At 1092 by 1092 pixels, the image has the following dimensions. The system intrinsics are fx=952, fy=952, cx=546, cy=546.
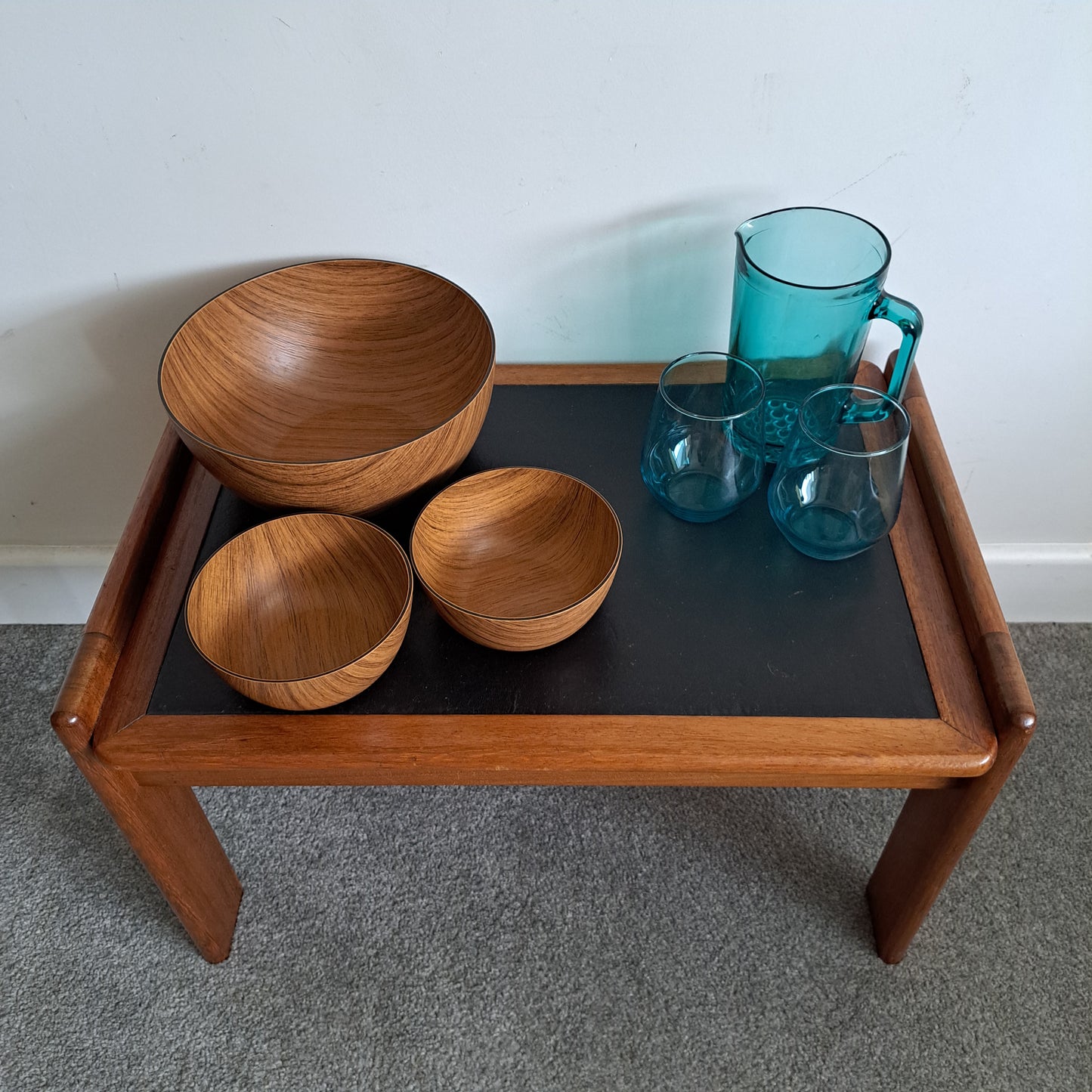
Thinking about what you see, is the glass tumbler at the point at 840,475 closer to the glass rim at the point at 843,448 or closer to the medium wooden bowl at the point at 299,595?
the glass rim at the point at 843,448

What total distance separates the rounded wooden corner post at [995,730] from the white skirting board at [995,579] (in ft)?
1.38

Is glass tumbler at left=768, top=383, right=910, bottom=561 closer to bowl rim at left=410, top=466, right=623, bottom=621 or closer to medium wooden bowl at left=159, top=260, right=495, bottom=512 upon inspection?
bowl rim at left=410, top=466, right=623, bottom=621

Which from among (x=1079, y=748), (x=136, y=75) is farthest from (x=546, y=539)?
(x=1079, y=748)

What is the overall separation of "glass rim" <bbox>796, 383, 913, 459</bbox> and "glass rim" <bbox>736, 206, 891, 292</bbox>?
3.4 inches

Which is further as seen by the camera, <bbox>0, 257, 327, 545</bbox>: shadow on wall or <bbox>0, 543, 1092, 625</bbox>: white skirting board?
<bbox>0, 543, 1092, 625</bbox>: white skirting board

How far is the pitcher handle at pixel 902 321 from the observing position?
801 mm

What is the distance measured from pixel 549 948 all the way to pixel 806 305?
0.70 metres

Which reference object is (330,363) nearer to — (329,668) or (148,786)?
(329,668)

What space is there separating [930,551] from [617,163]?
1.46 feet

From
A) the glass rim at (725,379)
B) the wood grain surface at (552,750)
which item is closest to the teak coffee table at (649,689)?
the wood grain surface at (552,750)

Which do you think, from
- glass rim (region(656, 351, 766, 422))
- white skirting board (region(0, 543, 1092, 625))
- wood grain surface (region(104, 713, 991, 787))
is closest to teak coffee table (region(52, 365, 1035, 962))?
wood grain surface (region(104, 713, 991, 787))

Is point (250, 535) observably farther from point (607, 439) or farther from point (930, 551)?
point (930, 551)

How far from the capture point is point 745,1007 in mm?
972

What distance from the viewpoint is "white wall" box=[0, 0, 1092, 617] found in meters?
0.78
